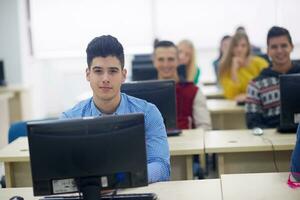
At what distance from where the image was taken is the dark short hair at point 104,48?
2.04m

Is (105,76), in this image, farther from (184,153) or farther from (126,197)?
(184,153)

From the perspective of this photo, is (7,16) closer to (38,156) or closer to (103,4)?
(103,4)

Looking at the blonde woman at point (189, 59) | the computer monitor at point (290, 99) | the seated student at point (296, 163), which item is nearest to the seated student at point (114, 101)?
the seated student at point (296, 163)

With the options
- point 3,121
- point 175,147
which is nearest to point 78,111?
point 175,147

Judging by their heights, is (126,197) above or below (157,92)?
below

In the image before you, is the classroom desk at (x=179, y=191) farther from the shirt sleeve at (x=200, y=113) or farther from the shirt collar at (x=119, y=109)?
the shirt sleeve at (x=200, y=113)

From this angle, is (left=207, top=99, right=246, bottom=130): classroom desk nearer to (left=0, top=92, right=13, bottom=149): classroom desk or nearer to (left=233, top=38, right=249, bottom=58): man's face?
(left=233, top=38, right=249, bottom=58): man's face

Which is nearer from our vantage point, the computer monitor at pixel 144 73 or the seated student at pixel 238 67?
the computer monitor at pixel 144 73


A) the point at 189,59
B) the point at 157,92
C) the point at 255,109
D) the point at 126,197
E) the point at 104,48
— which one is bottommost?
the point at 126,197

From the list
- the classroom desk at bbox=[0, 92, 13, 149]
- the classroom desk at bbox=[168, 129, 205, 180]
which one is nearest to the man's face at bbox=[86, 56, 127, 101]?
the classroom desk at bbox=[168, 129, 205, 180]

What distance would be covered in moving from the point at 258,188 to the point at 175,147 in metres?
0.91

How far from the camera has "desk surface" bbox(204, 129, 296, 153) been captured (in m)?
2.75

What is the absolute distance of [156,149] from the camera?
2.13m

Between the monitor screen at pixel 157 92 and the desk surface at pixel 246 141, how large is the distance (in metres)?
0.31
